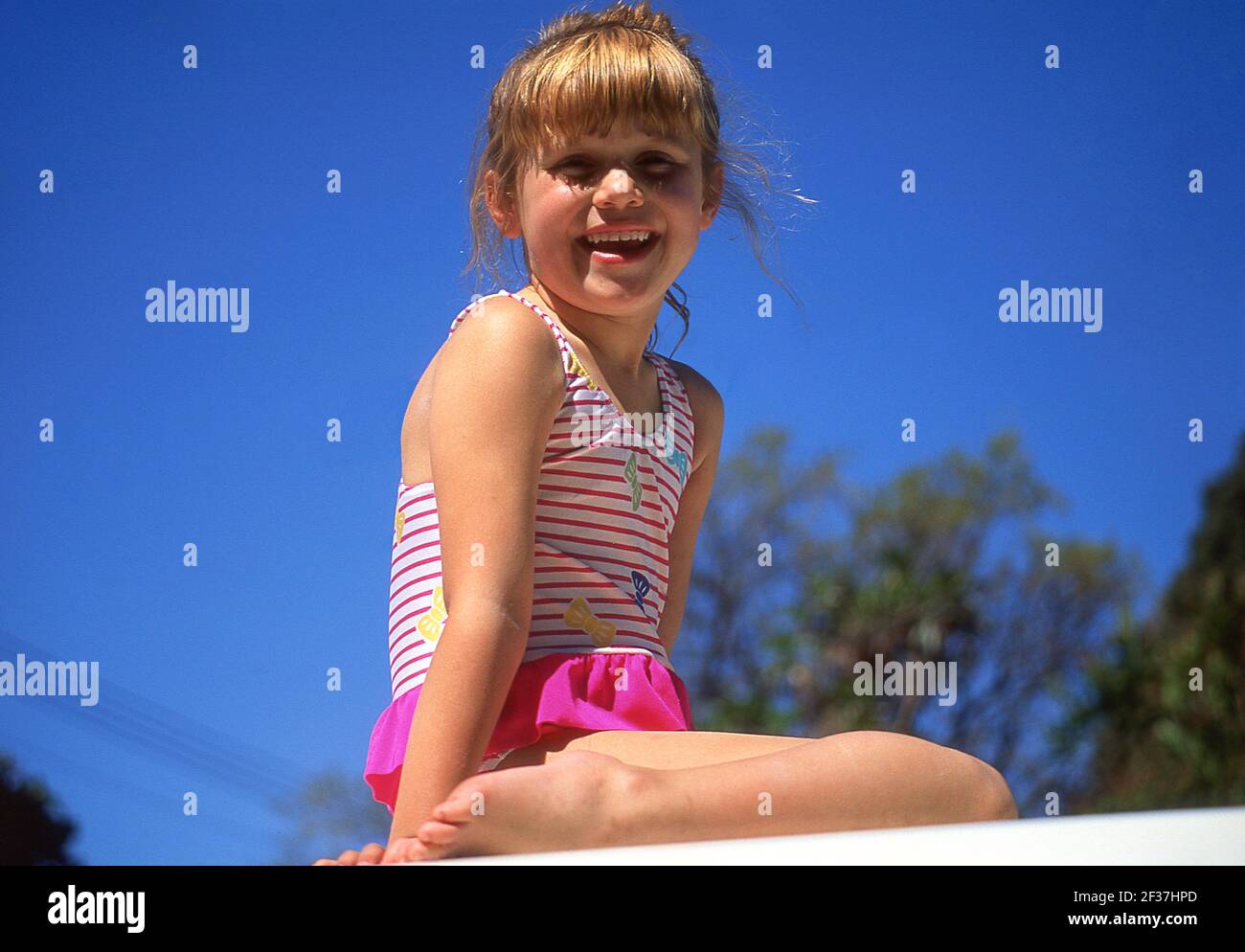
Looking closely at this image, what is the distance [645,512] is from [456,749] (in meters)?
0.63

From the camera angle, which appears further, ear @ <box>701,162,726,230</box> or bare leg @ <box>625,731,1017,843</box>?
ear @ <box>701,162,726,230</box>

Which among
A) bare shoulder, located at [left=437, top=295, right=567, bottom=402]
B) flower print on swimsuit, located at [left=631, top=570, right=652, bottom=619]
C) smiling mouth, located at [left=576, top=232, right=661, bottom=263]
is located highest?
smiling mouth, located at [left=576, top=232, right=661, bottom=263]

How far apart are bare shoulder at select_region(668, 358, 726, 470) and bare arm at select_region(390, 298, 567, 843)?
558mm

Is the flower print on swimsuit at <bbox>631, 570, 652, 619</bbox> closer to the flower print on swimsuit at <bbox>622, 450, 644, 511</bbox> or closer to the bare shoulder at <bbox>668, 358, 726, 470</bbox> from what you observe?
the flower print on swimsuit at <bbox>622, 450, 644, 511</bbox>

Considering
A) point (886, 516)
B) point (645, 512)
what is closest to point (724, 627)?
point (886, 516)

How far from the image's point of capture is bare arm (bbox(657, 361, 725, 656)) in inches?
112

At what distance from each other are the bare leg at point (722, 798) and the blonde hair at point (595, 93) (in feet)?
3.52

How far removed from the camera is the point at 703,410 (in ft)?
9.22

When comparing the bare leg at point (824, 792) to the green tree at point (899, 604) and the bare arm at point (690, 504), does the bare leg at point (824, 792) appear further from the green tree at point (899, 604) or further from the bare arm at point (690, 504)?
the green tree at point (899, 604)

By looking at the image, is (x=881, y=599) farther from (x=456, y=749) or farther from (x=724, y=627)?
(x=456, y=749)

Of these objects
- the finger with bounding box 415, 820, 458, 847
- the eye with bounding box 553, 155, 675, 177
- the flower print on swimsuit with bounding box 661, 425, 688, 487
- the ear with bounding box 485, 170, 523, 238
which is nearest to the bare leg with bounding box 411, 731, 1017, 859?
the finger with bounding box 415, 820, 458, 847

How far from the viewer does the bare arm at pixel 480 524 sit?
199 centimetres
